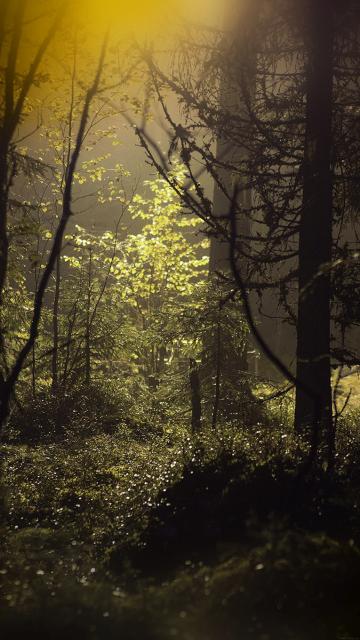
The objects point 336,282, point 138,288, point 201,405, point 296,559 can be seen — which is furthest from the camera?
point 138,288

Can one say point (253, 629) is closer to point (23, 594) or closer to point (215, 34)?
point (23, 594)

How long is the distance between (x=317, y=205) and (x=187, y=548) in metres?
4.88

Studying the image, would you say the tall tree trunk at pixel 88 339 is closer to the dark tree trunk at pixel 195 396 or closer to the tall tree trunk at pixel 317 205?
the dark tree trunk at pixel 195 396

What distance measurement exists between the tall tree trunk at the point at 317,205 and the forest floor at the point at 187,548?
1.56 metres

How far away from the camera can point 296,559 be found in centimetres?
354

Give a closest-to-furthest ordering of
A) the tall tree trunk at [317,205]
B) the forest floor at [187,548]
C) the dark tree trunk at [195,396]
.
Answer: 1. the forest floor at [187,548]
2. the tall tree trunk at [317,205]
3. the dark tree trunk at [195,396]

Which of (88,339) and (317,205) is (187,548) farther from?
(88,339)

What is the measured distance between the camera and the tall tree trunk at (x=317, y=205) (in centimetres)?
755

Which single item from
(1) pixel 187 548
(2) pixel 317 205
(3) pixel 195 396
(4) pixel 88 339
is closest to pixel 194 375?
(3) pixel 195 396

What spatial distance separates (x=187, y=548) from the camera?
4840mm

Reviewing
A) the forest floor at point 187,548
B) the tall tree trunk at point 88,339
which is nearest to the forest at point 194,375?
the forest floor at point 187,548

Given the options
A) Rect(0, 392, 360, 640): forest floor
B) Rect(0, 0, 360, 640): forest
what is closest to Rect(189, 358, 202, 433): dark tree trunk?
Rect(0, 0, 360, 640): forest

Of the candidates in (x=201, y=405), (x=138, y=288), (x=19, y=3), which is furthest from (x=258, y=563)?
(x=138, y=288)

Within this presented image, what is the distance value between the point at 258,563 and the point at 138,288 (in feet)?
51.8
